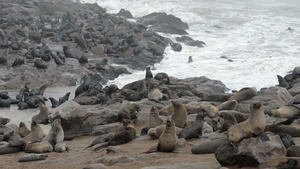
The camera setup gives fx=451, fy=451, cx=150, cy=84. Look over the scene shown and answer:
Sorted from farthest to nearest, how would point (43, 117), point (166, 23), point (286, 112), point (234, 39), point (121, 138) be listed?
point (166, 23), point (234, 39), point (43, 117), point (121, 138), point (286, 112)

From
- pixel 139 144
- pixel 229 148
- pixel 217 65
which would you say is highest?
→ pixel 229 148

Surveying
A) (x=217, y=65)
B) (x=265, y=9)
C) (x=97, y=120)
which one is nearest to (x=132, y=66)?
(x=217, y=65)

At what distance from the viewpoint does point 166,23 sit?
38.2 m

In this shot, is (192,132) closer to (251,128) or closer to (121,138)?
(121,138)

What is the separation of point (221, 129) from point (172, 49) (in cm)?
2134

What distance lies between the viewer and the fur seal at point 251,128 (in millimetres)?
6105

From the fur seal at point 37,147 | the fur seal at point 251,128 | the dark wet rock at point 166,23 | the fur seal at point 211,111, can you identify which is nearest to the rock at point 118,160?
the fur seal at point 251,128

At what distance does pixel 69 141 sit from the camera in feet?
34.6

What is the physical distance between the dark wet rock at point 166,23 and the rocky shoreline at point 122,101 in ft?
1.82

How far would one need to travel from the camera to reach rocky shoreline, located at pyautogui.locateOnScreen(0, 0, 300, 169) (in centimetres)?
650

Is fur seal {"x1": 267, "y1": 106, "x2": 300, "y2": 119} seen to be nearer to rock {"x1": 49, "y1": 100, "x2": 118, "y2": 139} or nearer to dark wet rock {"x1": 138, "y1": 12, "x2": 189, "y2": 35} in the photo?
rock {"x1": 49, "y1": 100, "x2": 118, "y2": 139}

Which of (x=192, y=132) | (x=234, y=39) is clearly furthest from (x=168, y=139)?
(x=234, y=39)

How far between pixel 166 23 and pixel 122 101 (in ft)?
86.1

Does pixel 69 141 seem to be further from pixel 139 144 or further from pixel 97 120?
pixel 139 144
